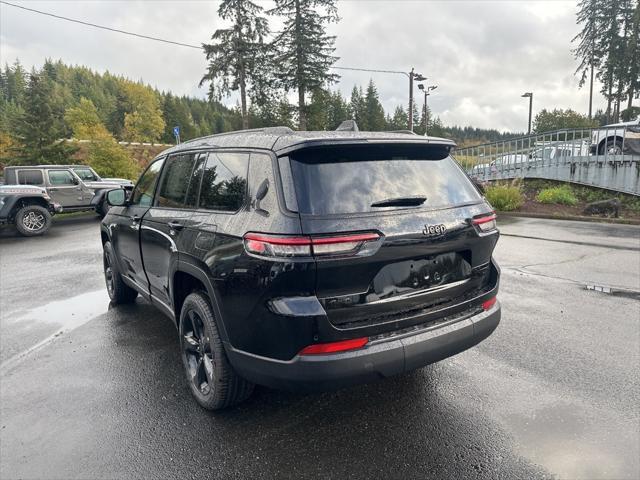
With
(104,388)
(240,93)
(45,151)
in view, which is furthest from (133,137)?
(104,388)

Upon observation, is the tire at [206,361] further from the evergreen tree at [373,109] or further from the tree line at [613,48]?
the evergreen tree at [373,109]

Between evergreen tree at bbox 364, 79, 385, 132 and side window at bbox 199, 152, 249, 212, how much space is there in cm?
7779

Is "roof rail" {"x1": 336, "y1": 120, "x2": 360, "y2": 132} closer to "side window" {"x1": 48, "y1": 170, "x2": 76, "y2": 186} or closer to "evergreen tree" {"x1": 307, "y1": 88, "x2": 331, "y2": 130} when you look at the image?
"side window" {"x1": 48, "y1": 170, "x2": 76, "y2": 186}

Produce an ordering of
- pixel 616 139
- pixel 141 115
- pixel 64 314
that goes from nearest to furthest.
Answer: pixel 64 314
pixel 616 139
pixel 141 115

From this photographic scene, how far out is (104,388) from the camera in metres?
3.28

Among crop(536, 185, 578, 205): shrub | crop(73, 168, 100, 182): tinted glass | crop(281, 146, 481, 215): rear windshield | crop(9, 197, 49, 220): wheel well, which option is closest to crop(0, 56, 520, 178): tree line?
crop(73, 168, 100, 182): tinted glass

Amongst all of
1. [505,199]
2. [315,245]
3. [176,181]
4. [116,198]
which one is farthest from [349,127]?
[505,199]

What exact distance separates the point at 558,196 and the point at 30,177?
16898mm

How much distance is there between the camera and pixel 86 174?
15.0 metres

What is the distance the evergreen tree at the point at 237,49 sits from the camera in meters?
30.9

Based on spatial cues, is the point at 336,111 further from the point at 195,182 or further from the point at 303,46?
the point at 195,182

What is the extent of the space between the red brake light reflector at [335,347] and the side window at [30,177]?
47.0 ft

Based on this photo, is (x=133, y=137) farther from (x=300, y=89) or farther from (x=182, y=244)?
(x=182, y=244)

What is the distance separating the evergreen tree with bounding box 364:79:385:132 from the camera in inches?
3078
